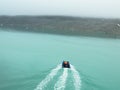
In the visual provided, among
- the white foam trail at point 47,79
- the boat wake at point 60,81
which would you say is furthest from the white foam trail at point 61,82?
the white foam trail at point 47,79

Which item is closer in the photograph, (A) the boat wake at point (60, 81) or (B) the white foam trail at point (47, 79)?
(B) the white foam trail at point (47, 79)

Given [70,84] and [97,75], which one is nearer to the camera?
[70,84]

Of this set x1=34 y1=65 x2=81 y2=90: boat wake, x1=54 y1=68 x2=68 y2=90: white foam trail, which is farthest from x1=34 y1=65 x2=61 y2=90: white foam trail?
x1=54 y1=68 x2=68 y2=90: white foam trail

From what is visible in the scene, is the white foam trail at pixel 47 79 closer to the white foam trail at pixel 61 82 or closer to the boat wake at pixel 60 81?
the boat wake at pixel 60 81

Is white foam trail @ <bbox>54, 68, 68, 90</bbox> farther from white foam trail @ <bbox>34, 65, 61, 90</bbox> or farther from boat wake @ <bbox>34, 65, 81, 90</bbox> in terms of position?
white foam trail @ <bbox>34, 65, 61, 90</bbox>

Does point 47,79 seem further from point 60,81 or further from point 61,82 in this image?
point 61,82

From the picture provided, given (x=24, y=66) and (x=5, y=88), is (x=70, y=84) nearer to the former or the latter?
(x=5, y=88)

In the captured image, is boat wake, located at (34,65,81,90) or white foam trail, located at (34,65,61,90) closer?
white foam trail, located at (34,65,61,90)

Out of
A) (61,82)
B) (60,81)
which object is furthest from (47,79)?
(61,82)

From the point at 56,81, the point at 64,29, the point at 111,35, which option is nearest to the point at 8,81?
the point at 56,81

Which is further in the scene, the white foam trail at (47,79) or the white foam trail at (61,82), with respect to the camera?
the white foam trail at (61,82)

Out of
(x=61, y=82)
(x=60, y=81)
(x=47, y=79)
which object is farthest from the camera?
(x=47, y=79)
